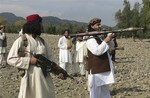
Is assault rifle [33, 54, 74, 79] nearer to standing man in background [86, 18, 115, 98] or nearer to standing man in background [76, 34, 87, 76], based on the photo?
standing man in background [86, 18, 115, 98]

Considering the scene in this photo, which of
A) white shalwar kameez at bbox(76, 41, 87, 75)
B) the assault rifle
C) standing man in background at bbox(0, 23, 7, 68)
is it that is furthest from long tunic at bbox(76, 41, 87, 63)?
the assault rifle

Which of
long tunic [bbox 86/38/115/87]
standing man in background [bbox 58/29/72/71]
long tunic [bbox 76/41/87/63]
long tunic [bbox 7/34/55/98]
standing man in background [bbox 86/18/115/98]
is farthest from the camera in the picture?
long tunic [bbox 76/41/87/63]

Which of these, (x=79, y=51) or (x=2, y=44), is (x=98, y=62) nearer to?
(x=79, y=51)

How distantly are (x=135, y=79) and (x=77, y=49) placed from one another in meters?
2.59

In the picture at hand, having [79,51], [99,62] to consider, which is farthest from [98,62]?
[79,51]

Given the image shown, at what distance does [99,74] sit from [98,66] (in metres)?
0.16

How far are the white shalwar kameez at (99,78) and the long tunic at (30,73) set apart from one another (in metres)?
1.41

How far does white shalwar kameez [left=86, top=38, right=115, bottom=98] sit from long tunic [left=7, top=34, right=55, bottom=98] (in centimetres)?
141

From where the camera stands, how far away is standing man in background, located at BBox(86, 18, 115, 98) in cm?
719

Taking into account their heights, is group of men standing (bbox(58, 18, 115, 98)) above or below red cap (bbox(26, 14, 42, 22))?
below

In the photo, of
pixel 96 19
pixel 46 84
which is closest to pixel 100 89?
pixel 96 19

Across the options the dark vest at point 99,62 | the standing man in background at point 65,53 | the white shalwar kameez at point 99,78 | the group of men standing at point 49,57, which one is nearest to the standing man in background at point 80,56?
the standing man in background at point 65,53

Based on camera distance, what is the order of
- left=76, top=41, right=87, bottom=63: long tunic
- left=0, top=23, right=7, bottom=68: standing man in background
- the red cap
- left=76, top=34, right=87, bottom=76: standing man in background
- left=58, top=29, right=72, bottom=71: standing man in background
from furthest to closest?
A: left=0, top=23, right=7, bottom=68: standing man in background → left=76, top=41, right=87, bottom=63: long tunic → left=76, top=34, right=87, bottom=76: standing man in background → left=58, top=29, right=72, bottom=71: standing man in background → the red cap

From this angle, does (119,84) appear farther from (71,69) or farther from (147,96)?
(71,69)
